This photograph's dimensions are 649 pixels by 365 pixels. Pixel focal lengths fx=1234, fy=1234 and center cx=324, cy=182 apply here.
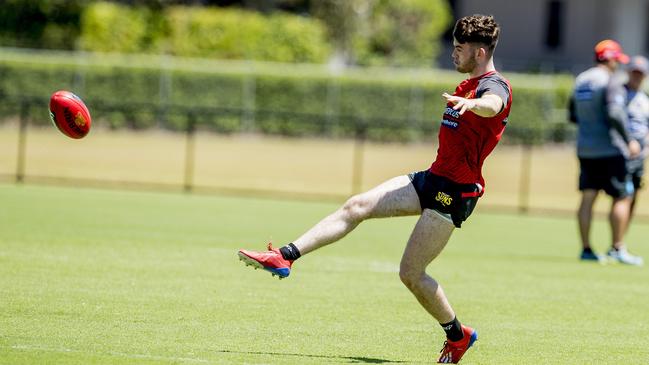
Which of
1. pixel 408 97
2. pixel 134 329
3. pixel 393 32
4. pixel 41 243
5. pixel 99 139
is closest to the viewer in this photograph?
pixel 134 329

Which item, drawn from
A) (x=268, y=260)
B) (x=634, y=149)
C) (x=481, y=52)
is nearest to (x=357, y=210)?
(x=268, y=260)

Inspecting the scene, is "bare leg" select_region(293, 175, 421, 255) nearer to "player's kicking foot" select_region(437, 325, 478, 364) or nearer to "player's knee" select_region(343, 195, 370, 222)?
"player's knee" select_region(343, 195, 370, 222)

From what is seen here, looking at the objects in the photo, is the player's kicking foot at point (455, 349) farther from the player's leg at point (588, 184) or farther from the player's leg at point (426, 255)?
the player's leg at point (588, 184)

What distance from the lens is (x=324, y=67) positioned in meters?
39.9

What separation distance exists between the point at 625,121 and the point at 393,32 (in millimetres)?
31046

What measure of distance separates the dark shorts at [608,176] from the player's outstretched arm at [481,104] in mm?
7174

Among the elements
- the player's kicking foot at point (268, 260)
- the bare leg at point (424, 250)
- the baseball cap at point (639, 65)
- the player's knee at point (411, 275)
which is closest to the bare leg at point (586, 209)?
the baseball cap at point (639, 65)

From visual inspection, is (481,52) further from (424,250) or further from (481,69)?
(424,250)

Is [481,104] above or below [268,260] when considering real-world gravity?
above

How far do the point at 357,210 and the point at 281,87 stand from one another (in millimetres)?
29760

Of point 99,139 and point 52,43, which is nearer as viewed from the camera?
point 99,139

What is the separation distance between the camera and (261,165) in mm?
30094

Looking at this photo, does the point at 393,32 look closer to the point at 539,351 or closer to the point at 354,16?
the point at 354,16

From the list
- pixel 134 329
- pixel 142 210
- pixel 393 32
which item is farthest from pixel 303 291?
pixel 393 32
